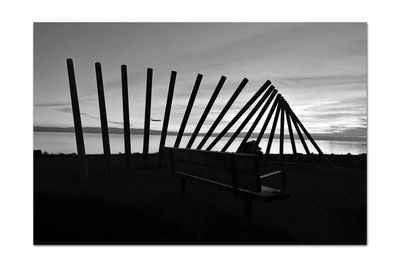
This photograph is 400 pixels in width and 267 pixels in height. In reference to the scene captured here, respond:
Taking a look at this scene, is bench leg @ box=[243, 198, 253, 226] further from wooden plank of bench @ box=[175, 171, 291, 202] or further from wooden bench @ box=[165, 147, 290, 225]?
wooden plank of bench @ box=[175, 171, 291, 202]

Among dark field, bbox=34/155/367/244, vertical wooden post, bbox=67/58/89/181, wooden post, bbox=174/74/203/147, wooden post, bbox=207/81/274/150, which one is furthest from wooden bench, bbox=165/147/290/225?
wooden post, bbox=207/81/274/150

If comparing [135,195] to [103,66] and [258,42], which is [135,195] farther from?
[258,42]

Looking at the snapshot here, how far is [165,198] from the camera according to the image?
16.9ft

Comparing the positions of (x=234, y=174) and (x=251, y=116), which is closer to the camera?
(x=234, y=174)

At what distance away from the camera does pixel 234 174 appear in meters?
3.79

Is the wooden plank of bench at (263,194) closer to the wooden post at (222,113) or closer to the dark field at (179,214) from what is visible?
the dark field at (179,214)

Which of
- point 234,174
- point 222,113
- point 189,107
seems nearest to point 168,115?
point 189,107

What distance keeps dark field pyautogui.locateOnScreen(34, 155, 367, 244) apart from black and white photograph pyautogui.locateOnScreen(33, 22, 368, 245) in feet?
0.06

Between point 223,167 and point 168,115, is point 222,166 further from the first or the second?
point 168,115

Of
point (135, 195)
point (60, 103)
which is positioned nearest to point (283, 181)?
point (135, 195)

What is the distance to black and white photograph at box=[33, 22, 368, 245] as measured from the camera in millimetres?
3768

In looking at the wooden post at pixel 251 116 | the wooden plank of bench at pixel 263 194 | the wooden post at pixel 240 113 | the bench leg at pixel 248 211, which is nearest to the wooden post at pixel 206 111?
the wooden post at pixel 240 113

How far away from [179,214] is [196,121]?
14.4ft

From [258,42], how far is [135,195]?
390 centimetres
